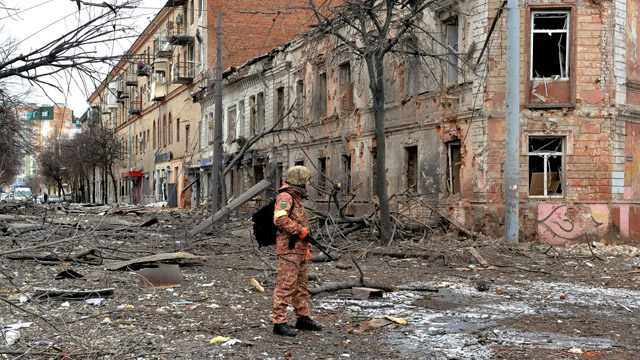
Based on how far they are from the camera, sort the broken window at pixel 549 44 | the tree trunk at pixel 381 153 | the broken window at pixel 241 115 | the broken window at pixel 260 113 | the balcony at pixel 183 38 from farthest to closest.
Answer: the balcony at pixel 183 38, the broken window at pixel 241 115, the broken window at pixel 260 113, the broken window at pixel 549 44, the tree trunk at pixel 381 153

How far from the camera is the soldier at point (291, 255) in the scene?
21.6 ft

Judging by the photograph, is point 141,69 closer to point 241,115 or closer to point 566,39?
point 566,39

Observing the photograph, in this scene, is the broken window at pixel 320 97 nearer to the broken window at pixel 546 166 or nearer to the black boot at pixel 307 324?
the broken window at pixel 546 166

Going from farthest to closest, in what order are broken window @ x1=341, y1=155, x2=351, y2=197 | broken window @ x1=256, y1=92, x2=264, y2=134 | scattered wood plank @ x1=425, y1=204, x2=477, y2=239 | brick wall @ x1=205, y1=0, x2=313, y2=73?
brick wall @ x1=205, y1=0, x2=313, y2=73
broken window @ x1=256, y1=92, x2=264, y2=134
broken window @ x1=341, y1=155, x2=351, y2=197
scattered wood plank @ x1=425, y1=204, x2=477, y2=239

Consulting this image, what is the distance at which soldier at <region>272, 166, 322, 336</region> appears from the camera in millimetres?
6570

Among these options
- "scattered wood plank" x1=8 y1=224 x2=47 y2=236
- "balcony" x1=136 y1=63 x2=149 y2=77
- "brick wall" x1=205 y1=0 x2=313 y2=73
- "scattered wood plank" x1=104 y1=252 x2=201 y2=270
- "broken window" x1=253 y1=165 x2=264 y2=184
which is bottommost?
"scattered wood plank" x1=104 y1=252 x2=201 y2=270

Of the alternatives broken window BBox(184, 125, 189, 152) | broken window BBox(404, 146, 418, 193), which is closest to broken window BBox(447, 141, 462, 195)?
broken window BBox(404, 146, 418, 193)

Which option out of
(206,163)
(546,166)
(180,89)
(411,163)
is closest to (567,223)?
(546,166)

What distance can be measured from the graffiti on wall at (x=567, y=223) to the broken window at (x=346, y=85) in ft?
28.6

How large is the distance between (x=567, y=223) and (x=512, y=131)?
3092 millimetres

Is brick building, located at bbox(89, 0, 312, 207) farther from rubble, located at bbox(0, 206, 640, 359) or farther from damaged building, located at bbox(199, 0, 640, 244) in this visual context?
rubble, located at bbox(0, 206, 640, 359)

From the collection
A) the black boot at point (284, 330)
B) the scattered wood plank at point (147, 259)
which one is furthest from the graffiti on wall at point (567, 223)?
the black boot at point (284, 330)

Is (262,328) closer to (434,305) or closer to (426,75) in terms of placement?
(434,305)

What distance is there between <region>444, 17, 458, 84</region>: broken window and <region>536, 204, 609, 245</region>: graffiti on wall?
4353 millimetres
